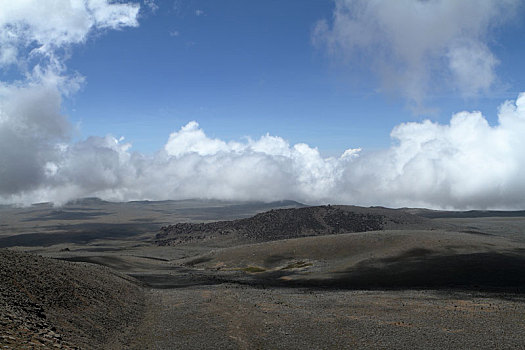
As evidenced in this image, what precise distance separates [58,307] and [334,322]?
20.0 meters

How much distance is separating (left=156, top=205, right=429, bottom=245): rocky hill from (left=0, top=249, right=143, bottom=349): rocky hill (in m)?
100

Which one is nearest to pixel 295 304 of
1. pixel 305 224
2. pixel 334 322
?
pixel 334 322

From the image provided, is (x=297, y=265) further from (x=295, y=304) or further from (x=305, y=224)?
(x=305, y=224)

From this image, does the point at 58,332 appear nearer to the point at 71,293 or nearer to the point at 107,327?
the point at 107,327

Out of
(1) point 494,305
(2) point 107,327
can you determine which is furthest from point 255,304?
(1) point 494,305

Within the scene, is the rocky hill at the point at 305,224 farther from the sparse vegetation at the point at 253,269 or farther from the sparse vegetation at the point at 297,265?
the sparse vegetation at the point at 297,265

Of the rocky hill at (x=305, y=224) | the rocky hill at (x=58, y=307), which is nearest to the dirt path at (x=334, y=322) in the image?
the rocky hill at (x=58, y=307)

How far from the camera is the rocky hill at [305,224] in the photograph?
5576 inches

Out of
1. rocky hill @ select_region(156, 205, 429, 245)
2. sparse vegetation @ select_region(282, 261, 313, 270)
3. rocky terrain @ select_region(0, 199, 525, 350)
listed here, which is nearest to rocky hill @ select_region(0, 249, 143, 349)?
rocky terrain @ select_region(0, 199, 525, 350)

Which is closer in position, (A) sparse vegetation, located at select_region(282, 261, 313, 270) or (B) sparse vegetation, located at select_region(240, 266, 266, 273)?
(A) sparse vegetation, located at select_region(282, 261, 313, 270)

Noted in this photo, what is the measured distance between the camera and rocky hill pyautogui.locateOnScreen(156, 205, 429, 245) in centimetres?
14162

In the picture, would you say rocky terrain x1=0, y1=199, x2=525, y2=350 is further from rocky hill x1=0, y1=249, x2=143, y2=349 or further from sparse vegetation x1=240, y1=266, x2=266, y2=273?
sparse vegetation x1=240, y1=266, x2=266, y2=273

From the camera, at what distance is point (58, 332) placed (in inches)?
833

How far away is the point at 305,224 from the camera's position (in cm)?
14888
